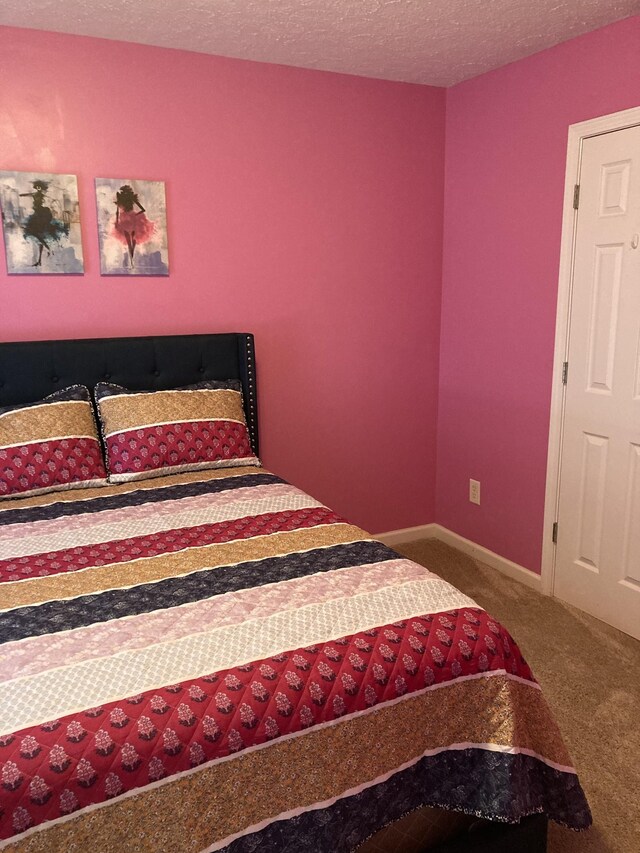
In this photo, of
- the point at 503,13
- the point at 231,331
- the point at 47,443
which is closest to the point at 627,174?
the point at 503,13

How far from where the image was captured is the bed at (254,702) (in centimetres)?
123

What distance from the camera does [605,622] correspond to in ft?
9.66

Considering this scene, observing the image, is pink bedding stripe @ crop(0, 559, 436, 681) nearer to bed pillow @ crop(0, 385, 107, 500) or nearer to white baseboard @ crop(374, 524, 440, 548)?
bed pillow @ crop(0, 385, 107, 500)

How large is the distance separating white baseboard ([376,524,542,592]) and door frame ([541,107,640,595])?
11cm

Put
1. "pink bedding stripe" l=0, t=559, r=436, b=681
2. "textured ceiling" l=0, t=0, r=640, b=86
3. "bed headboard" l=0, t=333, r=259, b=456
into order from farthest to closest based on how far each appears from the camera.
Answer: "bed headboard" l=0, t=333, r=259, b=456, "textured ceiling" l=0, t=0, r=640, b=86, "pink bedding stripe" l=0, t=559, r=436, b=681

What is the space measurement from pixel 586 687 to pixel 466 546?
1264 mm

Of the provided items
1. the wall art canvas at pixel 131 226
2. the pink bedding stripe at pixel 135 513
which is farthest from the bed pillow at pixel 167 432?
the wall art canvas at pixel 131 226

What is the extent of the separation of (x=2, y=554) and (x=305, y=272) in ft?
6.47

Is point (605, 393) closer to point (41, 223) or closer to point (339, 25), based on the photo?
point (339, 25)

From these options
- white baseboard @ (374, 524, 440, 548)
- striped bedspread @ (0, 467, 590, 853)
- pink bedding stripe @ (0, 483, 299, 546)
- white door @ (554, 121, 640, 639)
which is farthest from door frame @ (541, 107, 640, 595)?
striped bedspread @ (0, 467, 590, 853)

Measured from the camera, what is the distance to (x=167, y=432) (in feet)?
8.86

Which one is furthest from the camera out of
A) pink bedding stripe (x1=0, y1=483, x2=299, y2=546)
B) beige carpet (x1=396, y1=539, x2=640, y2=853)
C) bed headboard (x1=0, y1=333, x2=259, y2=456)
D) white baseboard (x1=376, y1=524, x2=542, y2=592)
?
white baseboard (x1=376, y1=524, x2=542, y2=592)

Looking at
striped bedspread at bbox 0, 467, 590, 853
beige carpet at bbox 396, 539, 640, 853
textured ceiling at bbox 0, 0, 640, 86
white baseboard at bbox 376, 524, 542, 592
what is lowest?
beige carpet at bbox 396, 539, 640, 853

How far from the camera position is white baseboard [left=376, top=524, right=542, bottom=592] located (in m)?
3.32
